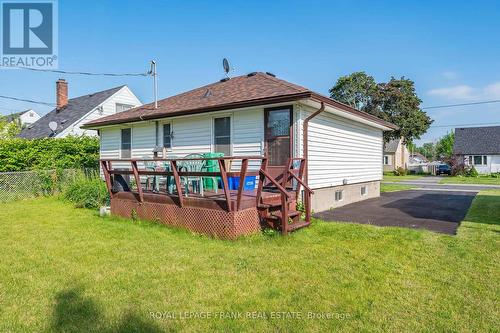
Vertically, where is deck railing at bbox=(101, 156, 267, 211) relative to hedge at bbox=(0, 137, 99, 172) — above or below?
below

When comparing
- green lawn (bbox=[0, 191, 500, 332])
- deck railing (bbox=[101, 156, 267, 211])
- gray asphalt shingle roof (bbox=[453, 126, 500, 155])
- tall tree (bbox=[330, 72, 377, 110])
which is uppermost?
tall tree (bbox=[330, 72, 377, 110])

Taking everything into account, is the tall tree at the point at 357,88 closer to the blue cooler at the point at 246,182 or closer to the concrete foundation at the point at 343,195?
the concrete foundation at the point at 343,195

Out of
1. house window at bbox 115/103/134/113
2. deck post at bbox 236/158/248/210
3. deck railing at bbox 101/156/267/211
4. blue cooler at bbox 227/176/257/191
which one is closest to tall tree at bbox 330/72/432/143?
house window at bbox 115/103/134/113

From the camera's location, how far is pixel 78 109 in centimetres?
2164

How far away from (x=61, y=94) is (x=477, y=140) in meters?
43.9

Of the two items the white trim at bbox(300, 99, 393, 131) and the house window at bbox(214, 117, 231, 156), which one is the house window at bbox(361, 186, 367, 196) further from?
the house window at bbox(214, 117, 231, 156)

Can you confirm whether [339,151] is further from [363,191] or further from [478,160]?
[478,160]

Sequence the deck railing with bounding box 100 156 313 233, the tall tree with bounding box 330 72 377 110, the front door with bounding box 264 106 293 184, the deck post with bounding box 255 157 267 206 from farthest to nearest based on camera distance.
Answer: the tall tree with bounding box 330 72 377 110
the front door with bounding box 264 106 293 184
the deck post with bounding box 255 157 267 206
the deck railing with bounding box 100 156 313 233

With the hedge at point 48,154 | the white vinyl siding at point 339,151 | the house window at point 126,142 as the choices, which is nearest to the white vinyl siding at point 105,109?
the hedge at point 48,154

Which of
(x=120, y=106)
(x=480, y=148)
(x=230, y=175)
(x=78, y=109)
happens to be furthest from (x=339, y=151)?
(x=480, y=148)

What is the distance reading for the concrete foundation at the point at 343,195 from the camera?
8.48 metres

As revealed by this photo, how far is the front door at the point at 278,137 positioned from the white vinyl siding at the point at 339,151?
47 centimetres

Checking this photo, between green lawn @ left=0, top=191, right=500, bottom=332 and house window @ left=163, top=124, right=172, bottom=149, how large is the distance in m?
4.70

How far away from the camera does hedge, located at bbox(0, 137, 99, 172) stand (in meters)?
12.3
